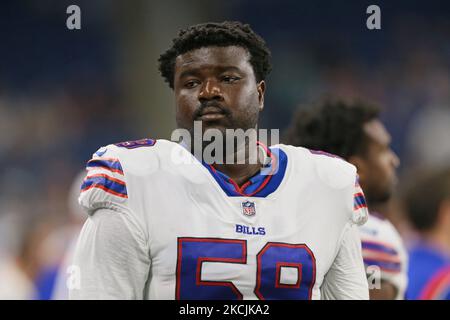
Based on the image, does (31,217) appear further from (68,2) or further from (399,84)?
(399,84)

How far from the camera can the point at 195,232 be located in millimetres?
1782

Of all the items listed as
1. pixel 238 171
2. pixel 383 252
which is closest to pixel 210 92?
pixel 238 171

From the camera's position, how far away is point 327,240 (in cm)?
189

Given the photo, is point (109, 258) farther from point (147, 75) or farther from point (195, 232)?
point (147, 75)

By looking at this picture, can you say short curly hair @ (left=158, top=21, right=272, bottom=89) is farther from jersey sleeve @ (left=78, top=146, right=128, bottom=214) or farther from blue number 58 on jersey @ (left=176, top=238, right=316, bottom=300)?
blue number 58 on jersey @ (left=176, top=238, right=316, bottom=300)

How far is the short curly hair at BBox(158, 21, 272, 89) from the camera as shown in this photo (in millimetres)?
1946

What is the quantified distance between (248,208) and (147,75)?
12.8 feet

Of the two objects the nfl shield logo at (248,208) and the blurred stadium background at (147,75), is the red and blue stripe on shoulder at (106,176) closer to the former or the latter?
the nfl shield logo at (248,208)

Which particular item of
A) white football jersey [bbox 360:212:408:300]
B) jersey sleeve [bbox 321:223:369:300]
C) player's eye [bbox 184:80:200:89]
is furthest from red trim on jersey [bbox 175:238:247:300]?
white football jersey [bbox 360:212:408:300]

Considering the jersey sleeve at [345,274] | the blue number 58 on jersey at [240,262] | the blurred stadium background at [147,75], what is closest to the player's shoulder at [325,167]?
the jersey sleeve at [345,274]

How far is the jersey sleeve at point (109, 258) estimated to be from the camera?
1.76 m

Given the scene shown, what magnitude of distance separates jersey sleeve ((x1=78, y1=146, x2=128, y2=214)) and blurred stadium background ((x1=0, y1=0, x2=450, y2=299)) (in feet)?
10.6

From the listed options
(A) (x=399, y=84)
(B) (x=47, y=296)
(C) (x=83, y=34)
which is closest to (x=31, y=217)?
(B) (x=47, y=296)
